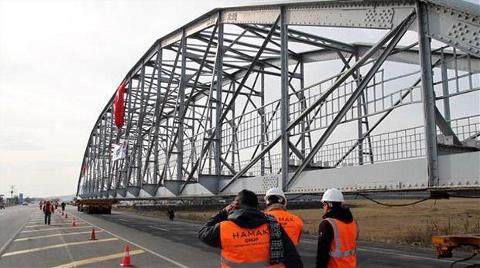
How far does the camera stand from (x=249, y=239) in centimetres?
362

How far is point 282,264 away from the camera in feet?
12.3

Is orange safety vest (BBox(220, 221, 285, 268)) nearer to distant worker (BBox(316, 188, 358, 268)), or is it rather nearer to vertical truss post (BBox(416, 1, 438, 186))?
distant worker (BBox(316, 188, 358, 268))

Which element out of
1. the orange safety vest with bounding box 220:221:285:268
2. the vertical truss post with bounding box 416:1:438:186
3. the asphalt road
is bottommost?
the asphalt road

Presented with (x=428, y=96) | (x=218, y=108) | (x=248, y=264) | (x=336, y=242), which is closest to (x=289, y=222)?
(x=336, y=242)

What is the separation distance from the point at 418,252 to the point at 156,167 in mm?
13614

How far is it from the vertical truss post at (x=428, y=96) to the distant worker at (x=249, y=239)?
5.77 metres

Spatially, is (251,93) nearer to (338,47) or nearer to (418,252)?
(338,47)

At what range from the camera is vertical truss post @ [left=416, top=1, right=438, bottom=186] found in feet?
28.6

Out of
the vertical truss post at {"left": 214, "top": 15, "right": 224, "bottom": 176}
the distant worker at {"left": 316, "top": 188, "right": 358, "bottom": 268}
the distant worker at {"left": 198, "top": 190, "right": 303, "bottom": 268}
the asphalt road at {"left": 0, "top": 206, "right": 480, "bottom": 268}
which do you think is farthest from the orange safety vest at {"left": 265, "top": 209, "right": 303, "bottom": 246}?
the vertical truss post at {"left": 214, "top": 15, "right": 224, "bottom": 176}

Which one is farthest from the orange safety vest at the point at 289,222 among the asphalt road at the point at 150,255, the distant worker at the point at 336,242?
the asphalt road at the point at 150,255

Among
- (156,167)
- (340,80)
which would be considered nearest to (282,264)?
(340,80)

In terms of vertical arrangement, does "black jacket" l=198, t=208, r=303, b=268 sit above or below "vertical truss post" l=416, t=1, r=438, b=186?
below

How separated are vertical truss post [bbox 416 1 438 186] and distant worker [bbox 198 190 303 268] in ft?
18.9

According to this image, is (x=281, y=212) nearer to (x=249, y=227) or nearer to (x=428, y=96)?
(x=249, y=227)
